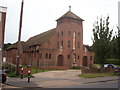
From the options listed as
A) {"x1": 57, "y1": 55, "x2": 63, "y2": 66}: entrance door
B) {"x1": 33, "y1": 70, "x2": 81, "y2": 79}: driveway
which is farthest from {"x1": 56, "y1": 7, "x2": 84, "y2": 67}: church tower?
{"x1": 33, "y1": 70, "x2": 81, "y2": 79}: driveway

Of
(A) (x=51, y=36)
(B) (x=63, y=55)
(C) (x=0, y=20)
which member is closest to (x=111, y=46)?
(C) (x=0, y=20)

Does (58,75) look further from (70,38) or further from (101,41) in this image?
(70,38)

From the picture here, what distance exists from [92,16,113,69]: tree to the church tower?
20.7 meters

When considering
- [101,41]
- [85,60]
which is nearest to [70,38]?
[85,60]

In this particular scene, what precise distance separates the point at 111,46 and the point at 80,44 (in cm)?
2416

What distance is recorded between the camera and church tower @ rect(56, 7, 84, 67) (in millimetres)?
46938

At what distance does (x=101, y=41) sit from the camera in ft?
83.4

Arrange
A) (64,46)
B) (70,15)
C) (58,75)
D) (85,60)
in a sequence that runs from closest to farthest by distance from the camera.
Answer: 1. (58,75)
2. (64,46)
3. (70,15)
4. (85,60)

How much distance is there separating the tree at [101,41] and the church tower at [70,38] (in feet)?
67.9

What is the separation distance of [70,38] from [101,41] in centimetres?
2248

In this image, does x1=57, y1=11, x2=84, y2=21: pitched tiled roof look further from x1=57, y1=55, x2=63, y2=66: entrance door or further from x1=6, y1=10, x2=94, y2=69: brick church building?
→ x1=57, y1=55, x2=63, y2=66: entrance door

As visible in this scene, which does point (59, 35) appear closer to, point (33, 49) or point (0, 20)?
point (33, 49)

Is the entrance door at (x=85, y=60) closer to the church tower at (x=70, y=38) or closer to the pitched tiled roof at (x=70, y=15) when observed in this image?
the church tower at (x=70, y=38)

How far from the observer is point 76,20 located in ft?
160
